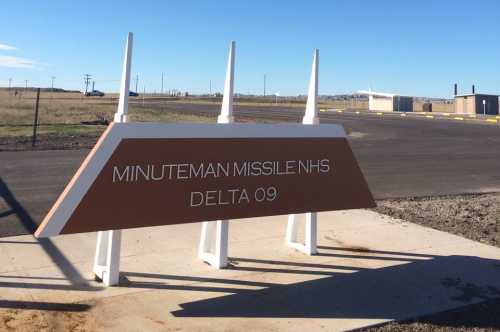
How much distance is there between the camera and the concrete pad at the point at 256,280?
13.9 feet

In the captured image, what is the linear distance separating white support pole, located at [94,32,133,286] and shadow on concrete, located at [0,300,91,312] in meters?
0.51

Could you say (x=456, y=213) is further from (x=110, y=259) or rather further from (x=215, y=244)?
(x=110, y=259)

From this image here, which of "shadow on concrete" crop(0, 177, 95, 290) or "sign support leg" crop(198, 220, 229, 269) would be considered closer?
"shadow on concrete" crop(0, 177, 95, 290)

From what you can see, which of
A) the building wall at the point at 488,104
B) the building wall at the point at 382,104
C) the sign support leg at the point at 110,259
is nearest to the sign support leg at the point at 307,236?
the sign support leg at the point at 110,259

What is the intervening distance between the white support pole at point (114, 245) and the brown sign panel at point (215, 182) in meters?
0.49

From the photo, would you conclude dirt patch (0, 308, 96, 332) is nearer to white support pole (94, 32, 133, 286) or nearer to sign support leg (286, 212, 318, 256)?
white support pole (94, 32, 133, 286)

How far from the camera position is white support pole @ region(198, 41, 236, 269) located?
5.17 m

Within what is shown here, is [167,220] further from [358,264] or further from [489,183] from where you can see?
[489,183]

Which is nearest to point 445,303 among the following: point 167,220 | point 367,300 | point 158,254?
point 367,300

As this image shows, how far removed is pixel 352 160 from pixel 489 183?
776 cm

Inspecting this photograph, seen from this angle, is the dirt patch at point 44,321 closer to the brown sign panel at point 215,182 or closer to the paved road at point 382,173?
the brown sign panel at point 215,182

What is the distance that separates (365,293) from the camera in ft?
15.8

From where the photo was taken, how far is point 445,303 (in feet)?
15.2

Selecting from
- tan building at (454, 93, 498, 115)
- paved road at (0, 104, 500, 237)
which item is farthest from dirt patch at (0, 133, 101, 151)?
tan building at (454, 93, 498, 115)
